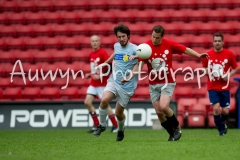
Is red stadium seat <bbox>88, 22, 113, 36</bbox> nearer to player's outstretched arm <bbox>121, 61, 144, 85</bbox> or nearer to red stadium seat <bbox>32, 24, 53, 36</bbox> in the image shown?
red stadium seat <bbox>32, 24, 53, 36</bbox>

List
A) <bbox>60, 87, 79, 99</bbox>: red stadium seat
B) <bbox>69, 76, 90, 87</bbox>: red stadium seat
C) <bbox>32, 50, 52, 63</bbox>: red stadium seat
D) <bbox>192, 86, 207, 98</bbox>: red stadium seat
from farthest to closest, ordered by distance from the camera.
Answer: <bbox>32, 50, 52, 63</bbox>: red stadium seat → <bbox>69, 76, 90, 87</bbox>: red stadium seat → <bbox>60, 87, 79, 99</bbox>: red stadium seat → <bbox>192, 86, 207, 98</bbox>: red stadium seat

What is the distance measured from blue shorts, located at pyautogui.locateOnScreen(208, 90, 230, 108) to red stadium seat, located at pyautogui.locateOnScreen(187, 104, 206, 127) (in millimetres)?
3158

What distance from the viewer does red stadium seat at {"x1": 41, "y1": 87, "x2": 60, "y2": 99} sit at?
1565 centimetres

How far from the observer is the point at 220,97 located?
11.0 m

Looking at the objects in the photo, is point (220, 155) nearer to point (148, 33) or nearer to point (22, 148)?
point (22, 148)

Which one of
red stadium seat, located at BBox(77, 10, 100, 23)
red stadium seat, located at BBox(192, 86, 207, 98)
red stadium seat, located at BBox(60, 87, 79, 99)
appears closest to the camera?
red stadium seat, located at BBox(192, 86, 207, 98)

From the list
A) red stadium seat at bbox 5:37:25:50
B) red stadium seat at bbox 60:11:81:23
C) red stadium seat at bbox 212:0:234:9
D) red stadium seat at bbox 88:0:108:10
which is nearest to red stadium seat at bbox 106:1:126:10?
red stadium seat at bbox 88:0:108:10

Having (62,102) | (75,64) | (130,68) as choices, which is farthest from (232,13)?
(130,68)

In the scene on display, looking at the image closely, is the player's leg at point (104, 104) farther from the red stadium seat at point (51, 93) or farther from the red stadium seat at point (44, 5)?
the red stadium seat at point (44, 5)

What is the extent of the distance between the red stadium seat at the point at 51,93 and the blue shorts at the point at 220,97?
19.2 ft

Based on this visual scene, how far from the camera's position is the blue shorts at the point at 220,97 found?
35.6 ft

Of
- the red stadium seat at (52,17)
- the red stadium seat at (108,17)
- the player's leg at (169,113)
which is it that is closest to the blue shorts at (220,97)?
the player's leg at (169,113)

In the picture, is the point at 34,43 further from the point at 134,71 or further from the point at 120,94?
the point at 134,71

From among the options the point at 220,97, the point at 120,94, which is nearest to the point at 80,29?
the point at 220,97
